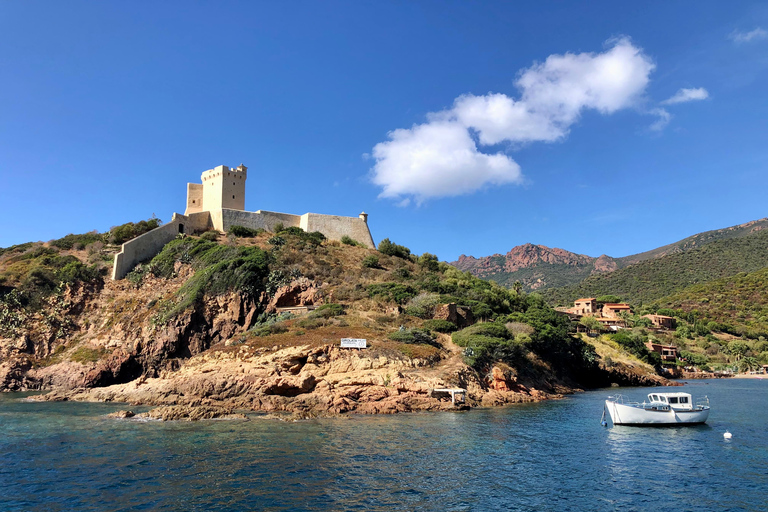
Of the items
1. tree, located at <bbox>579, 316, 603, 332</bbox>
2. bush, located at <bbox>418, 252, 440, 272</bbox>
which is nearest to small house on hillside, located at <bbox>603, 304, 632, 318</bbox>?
tree, located at <bbox>579, 316, 603, 332</bbox>

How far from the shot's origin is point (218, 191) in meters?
57.6

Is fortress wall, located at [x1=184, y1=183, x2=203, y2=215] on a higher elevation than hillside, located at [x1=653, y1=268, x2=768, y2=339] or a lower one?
higher

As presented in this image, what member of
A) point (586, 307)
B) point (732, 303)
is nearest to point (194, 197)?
point (586, 307)

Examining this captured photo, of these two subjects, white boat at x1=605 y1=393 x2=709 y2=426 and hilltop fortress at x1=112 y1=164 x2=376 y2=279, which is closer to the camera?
white boat at x1=605 y1=393 x2=709 y2=426

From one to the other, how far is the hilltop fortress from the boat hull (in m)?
41.6

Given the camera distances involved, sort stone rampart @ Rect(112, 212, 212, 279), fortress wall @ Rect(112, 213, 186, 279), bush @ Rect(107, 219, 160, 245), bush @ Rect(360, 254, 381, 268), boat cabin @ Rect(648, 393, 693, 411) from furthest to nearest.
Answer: bush @ Rect(107, 219, 160, 245)
bush @ Rect(360, 254, 381, 268)
stone rampart @ Rect(112, 212, 212, 279)
fortress wall @ Rect(112, 213, 186, 279)
boat cabin @ Rect(648, 393, 693, 411)

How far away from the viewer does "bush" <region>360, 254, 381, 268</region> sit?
51500 mm

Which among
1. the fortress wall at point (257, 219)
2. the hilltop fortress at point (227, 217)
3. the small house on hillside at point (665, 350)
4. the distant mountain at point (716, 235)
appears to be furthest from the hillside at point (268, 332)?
the distant mountain at point (716, 235)

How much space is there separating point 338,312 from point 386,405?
41.9 ft

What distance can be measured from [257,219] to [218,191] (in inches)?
210

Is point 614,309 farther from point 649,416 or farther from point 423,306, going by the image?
point 649,416

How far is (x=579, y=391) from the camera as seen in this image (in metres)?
41.0

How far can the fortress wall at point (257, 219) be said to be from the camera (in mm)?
57250

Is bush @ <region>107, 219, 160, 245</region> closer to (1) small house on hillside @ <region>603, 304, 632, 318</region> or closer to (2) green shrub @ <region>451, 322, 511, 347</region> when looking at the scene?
(2) green shrub @ <region>451, 322, 511, 347</region>
